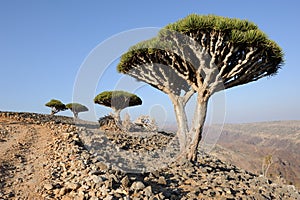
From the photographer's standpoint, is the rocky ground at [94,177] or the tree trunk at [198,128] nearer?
the rocky ground at [94,177]

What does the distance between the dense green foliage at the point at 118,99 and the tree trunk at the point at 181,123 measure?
1836cm

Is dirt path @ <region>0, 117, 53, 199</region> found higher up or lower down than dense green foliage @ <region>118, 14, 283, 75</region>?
lower down

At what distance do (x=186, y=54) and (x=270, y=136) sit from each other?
122 metres

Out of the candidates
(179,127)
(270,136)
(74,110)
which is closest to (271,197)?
(179,127)

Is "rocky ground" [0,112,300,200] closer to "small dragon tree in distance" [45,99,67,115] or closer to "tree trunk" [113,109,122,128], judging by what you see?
"tree trunk" [113,109,122,128]

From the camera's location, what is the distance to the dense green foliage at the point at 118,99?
99.6 feet

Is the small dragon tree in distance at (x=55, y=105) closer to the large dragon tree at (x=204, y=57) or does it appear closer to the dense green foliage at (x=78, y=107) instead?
the dense green foliage at (x=78, y=107)

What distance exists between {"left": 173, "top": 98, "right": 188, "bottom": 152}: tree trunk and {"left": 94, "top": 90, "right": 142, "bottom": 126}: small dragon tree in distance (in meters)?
15.4

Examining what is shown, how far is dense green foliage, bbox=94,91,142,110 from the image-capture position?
30369 mm

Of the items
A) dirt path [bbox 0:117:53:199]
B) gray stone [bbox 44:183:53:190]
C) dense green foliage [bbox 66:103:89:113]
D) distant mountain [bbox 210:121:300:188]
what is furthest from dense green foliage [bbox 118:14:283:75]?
distant mountain [bbox 210:121:300:188]

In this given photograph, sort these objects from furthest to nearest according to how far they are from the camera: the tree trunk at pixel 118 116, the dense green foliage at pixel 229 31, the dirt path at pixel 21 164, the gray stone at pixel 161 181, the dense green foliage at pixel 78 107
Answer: the dense green foliage at pixel 78 107
the tree trunk at pixel 118 116
the dense green foliage at pixel 229 31
the gray stone at pixel 161 181
the dirt path at pixel 21 164

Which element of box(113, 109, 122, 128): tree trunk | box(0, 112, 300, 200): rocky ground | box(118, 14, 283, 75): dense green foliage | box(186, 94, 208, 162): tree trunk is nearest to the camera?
box(0, 112, 300, 200): rocky ground

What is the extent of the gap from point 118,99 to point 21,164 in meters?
22.5

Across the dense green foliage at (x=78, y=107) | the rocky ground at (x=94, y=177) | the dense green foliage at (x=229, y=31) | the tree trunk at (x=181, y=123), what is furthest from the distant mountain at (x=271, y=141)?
the rocky ground at (x=94, y=177)
